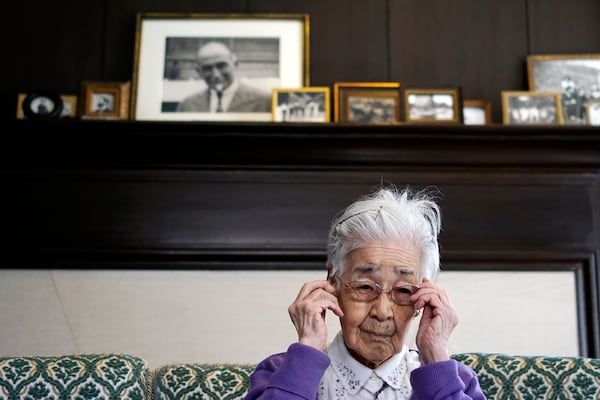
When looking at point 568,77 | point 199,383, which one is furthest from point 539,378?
point 568,77

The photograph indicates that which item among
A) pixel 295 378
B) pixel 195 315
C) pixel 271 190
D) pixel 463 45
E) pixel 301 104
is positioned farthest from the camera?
pixel 463 45

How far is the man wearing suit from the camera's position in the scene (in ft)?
11.0

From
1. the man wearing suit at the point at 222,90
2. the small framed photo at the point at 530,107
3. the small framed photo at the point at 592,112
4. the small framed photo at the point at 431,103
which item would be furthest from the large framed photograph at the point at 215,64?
the small framed photo at the point at 592,112

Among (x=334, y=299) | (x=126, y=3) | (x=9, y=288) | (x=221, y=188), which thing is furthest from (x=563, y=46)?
(x=9, y=288)

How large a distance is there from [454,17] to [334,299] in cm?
201

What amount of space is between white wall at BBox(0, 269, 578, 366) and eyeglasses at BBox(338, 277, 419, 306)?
3.47 feet

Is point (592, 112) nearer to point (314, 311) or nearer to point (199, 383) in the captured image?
point (314, 311)

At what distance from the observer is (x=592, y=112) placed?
11.0ft

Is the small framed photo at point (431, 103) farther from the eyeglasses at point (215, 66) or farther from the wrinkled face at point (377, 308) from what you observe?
the wrinkled face at point (377, 308)

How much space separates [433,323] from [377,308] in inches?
5.4

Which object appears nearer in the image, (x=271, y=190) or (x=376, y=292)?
(x=376, y=292)

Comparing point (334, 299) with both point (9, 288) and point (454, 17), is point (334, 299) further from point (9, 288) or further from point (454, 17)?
point (454, 17)

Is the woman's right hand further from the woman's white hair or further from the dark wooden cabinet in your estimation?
the dark wooden cabinet

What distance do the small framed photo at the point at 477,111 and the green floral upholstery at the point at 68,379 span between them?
6.37ft
